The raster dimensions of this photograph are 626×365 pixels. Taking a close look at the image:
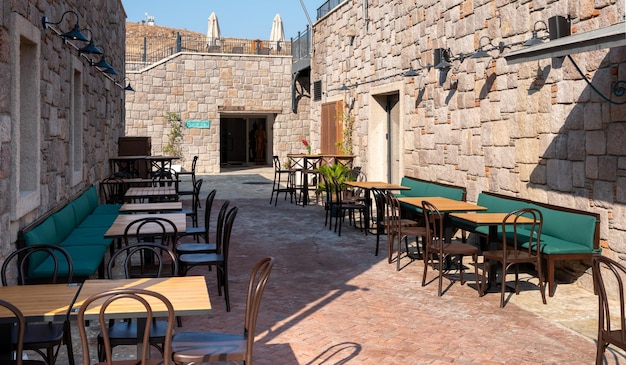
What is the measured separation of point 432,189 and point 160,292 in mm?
6879

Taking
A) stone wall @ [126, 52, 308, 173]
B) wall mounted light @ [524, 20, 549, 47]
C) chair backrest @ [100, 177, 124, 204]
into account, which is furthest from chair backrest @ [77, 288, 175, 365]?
stone wall @ [126, 52, 308, 173]

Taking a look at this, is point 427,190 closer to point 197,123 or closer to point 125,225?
point 125,225

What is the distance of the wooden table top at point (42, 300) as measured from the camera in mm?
3003

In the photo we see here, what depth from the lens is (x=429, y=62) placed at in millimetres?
10383

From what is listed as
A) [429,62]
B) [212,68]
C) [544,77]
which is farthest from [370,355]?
[212,68]

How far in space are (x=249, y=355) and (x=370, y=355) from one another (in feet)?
4.68

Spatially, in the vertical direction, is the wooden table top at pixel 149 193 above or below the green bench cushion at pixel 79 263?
above

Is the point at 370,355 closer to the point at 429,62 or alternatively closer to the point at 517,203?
the point at 517,203

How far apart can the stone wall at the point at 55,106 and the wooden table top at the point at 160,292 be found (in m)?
1.50

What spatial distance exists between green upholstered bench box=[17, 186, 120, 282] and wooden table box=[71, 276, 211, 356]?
5.31 ft

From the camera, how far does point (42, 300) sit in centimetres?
328

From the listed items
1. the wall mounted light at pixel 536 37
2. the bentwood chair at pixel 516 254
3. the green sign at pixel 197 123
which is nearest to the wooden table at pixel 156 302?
the bentwood chair at pixel 516 254

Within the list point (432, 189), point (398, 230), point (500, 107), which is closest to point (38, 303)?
point (398, 230)

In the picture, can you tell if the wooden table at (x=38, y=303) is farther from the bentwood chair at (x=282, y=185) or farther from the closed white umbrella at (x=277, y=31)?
the closed white umbrella at (x=277, y=31)
